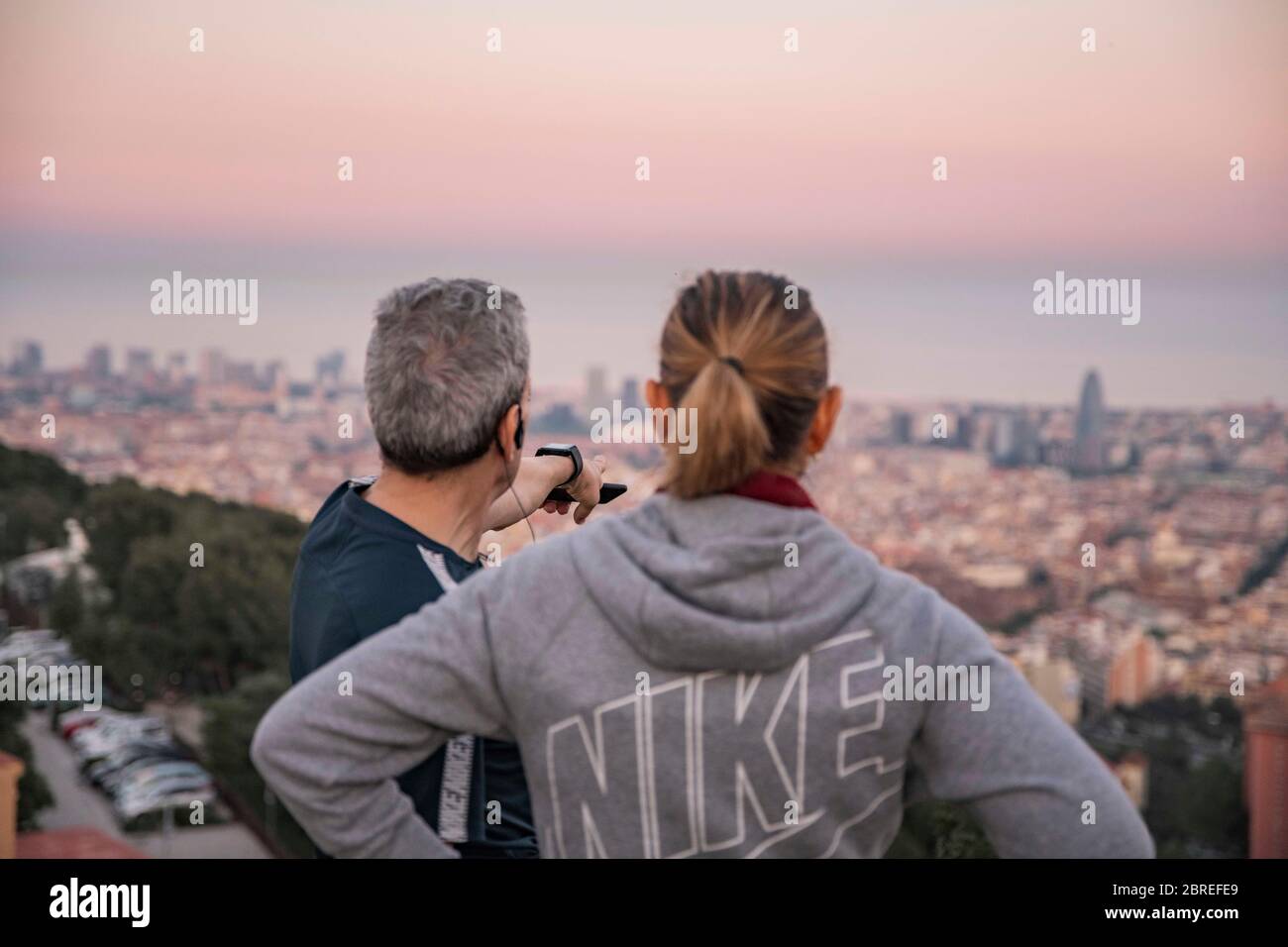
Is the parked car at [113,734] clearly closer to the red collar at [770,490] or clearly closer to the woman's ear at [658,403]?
the woman's ear at [658,403]

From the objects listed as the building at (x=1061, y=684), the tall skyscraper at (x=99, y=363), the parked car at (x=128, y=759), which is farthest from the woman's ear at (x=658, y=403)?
the tall skyscraper at (x=99, y=363)

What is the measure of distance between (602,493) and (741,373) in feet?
3.12

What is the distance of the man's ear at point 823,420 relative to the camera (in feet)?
4.15

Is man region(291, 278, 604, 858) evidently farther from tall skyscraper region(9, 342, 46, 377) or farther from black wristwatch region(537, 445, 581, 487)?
tall skyscraper region(9, 342, 46, 377)

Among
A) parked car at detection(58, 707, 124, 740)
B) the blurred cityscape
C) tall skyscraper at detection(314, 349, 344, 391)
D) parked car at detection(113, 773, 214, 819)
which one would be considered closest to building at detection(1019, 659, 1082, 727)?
the blurred cityscape

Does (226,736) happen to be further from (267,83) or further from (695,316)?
(695,316)

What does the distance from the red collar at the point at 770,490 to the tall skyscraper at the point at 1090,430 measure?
2107 centimetres

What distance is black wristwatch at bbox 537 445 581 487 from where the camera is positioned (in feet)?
6.71

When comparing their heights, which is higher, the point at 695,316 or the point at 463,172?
the point at 463,172

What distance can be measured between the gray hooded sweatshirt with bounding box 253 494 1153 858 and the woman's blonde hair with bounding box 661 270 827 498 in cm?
4

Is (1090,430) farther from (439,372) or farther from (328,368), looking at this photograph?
(439,372)

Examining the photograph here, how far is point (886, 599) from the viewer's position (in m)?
1.17
